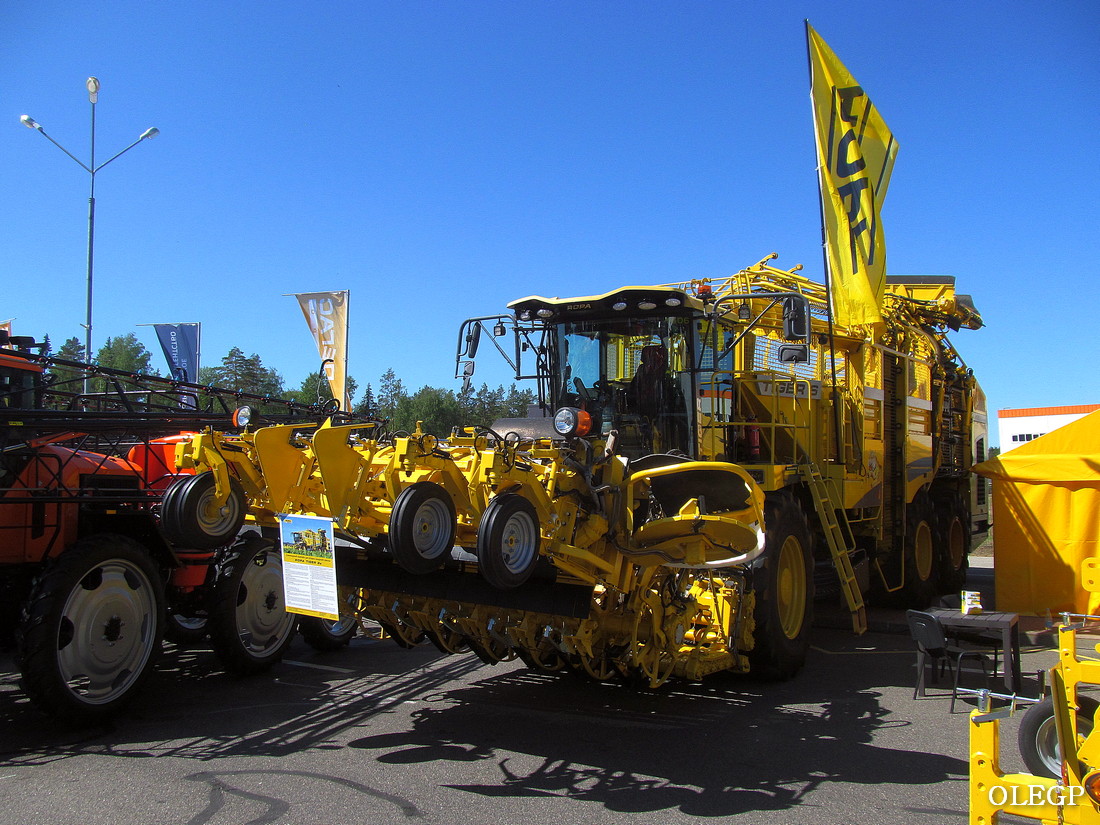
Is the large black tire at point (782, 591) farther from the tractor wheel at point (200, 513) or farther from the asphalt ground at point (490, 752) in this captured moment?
the tractor wheel at point (200, 513)

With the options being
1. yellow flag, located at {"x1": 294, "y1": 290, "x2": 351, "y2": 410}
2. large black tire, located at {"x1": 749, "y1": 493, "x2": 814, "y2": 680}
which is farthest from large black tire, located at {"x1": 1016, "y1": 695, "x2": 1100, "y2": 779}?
yellow flag, located at {"x1": 294, "y1": 290, "x2": 351, "y2": 410}

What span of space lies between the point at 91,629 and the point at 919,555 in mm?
9554

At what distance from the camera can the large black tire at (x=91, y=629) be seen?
517 centimetres

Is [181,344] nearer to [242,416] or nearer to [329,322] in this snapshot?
[329,322]

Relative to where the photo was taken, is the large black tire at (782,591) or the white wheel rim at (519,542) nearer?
the white wheel rim at (519,542)

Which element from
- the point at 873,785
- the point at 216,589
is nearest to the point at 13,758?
the point at 216,589

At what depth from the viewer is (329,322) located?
16812 millimetres

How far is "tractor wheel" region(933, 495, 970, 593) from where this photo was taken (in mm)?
11711

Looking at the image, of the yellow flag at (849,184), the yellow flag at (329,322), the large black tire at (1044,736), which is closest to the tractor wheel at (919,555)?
the yellow flag at (849,184)

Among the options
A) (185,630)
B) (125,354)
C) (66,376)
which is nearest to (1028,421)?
(66,376)

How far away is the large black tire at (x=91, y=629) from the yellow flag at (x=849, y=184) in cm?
693

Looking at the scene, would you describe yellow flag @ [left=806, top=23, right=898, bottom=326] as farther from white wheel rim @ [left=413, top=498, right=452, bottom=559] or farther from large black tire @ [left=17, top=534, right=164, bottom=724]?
large black tire @ [left=17, top=534, right=164, bottom=724]

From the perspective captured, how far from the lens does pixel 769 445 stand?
7.98 m

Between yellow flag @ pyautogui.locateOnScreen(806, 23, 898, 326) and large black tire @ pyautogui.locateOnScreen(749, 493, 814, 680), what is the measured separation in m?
2.72
